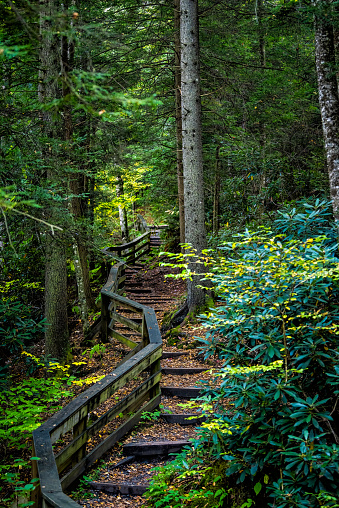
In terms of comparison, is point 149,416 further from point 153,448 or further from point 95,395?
point 95,395

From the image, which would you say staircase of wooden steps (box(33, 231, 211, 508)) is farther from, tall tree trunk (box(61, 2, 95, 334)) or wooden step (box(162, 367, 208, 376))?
tall tree trunk (box(61, 2, 95, 334))

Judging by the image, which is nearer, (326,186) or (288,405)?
(288,405)

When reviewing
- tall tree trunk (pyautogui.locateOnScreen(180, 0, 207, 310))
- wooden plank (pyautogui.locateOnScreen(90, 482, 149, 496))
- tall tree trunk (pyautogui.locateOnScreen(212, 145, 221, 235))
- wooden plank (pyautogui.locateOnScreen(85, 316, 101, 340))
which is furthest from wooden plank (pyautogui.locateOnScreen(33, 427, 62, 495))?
tall tree trunk (pyautogui.locateOnScreen(212, 145, 221, 235))

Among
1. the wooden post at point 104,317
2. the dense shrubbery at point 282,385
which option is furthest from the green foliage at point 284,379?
the wooden post at point 104,317

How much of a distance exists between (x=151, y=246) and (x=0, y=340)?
1308cm

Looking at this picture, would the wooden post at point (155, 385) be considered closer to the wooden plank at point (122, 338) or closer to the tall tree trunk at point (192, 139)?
the wooden plank at point (122, 338)

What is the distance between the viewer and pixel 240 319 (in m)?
3.70

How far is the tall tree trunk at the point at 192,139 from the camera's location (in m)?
8.42

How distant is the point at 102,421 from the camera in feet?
14.2

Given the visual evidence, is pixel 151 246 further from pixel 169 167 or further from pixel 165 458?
pixel 165 458

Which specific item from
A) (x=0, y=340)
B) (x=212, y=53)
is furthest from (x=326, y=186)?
(x=0, y=340)

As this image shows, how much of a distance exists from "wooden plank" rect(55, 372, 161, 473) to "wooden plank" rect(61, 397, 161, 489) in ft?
0.37

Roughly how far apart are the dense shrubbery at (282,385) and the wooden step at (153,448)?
680mm

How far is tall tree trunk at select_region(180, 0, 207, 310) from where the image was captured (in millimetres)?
8422
